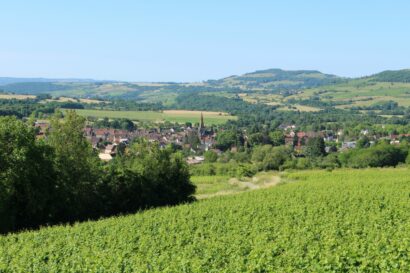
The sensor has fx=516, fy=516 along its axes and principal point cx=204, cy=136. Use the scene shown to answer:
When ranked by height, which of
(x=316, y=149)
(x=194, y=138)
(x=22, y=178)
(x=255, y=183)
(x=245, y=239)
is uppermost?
(x=22, y=178)

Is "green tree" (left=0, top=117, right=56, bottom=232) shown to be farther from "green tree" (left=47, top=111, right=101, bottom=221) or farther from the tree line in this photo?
"green tree" (left=47, top=111, right=101, bottom=221)

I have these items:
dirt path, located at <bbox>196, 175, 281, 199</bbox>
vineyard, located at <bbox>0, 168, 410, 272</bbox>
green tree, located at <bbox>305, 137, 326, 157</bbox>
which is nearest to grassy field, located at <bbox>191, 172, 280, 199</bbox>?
dirt path, located at <bbox>196, 175, 281, 199</bbox>

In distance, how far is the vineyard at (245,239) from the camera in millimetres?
15711

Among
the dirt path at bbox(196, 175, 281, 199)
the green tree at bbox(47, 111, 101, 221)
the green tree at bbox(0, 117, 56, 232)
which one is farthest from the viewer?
the dirt path at bbox(196, 175, 281, 199)

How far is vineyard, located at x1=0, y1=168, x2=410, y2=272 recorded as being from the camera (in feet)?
51.5

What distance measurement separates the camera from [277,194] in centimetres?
3747

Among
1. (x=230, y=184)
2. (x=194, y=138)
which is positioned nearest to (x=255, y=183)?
(x=230, y=184)

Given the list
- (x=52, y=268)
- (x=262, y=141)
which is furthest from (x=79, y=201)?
(x=262, y=141)

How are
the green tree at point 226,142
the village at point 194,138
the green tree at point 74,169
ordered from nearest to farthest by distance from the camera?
the green tree at point 74,169
the village at point 194,138
the green tree at point 226,142

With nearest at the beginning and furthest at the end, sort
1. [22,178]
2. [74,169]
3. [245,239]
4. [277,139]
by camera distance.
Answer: [245,239]
[22,178]
[74,169]
[277,139]

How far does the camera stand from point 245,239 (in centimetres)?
2102

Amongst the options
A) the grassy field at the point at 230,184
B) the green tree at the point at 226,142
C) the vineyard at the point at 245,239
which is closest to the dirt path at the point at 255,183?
the grassy field at the point at 230,184

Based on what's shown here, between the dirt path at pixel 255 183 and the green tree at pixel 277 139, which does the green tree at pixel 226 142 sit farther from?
the dirt path at pixel 255 183

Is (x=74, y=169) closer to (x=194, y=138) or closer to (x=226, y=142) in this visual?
(x=226, y=142)
